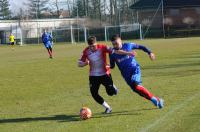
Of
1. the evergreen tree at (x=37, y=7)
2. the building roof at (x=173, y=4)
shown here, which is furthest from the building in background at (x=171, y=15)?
the evergreen tree at (x=37, y=7)

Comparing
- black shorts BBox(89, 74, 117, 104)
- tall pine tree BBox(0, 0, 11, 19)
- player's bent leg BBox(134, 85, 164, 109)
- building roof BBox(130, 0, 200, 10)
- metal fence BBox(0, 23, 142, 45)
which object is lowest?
player's bent leg BBox(134, 85, 164, 109)

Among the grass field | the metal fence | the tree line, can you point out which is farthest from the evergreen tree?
the grass field

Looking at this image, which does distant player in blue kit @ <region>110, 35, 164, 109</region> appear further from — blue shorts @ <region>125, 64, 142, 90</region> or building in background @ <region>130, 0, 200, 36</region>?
building in background @ <region>130, 0, 200, 36</region>

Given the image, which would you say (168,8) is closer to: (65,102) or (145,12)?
(145,12)

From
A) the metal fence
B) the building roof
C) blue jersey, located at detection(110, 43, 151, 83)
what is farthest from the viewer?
the building roof

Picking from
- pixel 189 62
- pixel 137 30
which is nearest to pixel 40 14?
pixel 137 30

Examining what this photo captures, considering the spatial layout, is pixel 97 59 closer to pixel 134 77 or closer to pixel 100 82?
pixel 100 82

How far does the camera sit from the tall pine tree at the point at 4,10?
121 metres

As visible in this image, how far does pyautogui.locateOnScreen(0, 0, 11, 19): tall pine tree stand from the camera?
12062cm

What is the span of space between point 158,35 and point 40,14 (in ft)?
196

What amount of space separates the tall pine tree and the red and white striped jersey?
10995cm

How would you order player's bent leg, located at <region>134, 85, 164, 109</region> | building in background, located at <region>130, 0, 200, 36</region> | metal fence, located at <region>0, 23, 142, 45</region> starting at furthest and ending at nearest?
building in background, located at <region>130, 0, 200, 36</region>, metal fence, located at <region>0, 23, 142, 45</region>, player's bent leg, located at <region>134, 85, 164, 109</region>

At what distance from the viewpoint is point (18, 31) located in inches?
3253

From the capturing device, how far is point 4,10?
125 metres
